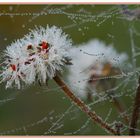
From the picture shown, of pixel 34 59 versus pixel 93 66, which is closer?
pixel 34 59

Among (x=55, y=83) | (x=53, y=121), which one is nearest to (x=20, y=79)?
(x=55, y=83)

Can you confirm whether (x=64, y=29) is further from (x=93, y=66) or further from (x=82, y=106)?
(x=82, y=106)

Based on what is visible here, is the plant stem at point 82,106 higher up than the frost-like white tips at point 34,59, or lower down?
lower down

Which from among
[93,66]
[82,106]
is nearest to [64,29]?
[93,66]

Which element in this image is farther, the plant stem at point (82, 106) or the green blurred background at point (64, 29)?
the green blurred background at point (64, 29)

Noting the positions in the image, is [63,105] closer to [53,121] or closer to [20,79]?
[53,121]
